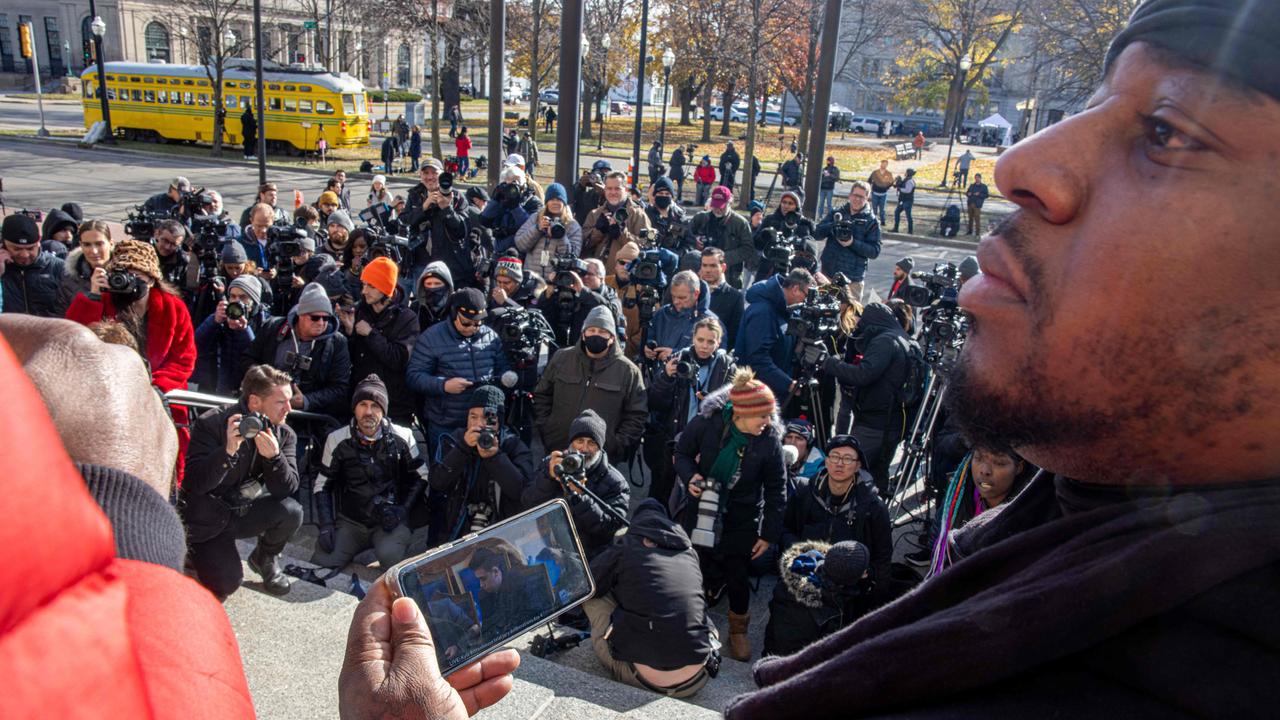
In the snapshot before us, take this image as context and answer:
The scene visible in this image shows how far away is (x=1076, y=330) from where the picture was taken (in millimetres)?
808

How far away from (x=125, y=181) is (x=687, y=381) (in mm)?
22044

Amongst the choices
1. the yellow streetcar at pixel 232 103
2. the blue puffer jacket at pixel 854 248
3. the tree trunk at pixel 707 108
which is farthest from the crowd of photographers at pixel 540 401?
the tree trunk at pixel 707 108

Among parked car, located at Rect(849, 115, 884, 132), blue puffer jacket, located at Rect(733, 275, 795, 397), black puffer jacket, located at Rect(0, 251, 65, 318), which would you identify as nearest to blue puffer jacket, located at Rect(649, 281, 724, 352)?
blue puffer jacket, located at Rect(733, 275, 795, 397)

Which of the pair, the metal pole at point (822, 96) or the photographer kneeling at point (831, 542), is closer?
the photographer kneeling at point (831, 542)

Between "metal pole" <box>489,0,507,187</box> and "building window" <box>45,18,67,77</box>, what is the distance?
54.2m

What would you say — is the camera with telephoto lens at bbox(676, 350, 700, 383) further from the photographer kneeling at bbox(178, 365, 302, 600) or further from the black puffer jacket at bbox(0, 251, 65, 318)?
the black puffer jacket at bbox(0, 251, 65, 318)

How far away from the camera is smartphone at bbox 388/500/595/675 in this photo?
6.45 ft

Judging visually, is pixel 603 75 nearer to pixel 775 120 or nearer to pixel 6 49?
pixel 775 120

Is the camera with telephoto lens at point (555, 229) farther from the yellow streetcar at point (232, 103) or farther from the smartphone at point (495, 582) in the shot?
the yellow streetcar at point (232, 103)

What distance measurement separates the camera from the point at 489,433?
20.0 ft

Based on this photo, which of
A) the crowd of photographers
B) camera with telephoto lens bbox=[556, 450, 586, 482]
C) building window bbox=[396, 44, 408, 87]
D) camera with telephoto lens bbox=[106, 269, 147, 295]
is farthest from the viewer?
building window bbox=[396, 44, 408, 87]

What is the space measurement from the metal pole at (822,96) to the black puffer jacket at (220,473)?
9.24 m

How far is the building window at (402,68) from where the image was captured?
64812 mm

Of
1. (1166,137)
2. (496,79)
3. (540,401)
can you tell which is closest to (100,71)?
(496,79)
